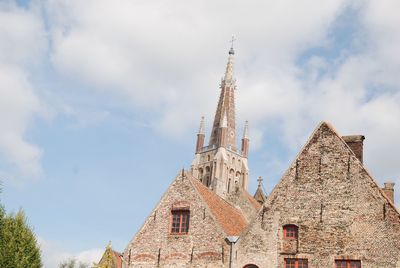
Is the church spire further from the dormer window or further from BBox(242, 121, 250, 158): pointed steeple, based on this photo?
the dormer window

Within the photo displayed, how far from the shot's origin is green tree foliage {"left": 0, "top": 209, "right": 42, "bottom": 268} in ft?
80.4

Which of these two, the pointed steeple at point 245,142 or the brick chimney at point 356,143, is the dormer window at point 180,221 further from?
the pointed steeple at point 245,142

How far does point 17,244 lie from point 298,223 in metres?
13.2

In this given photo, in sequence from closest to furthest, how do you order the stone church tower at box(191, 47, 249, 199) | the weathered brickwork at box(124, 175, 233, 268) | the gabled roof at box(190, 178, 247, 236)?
the weathered brickwork at box(124, 175, 233, 268)
the gabled roof at box(190, 178, 247, 236)
the stone church tower at box(191, 47, 249, 199)

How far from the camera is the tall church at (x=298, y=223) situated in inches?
819

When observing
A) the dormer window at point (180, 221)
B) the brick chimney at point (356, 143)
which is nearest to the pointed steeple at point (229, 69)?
the dormer window at point (180, 221)

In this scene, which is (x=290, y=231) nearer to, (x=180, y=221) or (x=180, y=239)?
(x=180, y=239)

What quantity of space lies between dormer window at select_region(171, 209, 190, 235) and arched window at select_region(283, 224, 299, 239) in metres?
4.51

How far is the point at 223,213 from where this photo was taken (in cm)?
2534

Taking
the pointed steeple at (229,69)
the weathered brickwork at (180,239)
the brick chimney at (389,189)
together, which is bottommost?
the weathered brickwork at (180,239)

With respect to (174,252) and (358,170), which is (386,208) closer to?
(358,170)

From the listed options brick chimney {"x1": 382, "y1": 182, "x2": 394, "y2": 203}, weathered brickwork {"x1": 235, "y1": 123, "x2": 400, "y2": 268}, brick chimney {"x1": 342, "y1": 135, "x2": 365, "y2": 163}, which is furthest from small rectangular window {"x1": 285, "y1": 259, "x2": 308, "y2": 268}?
brick chimney {"x1": 382, "y1": 182, "x2": 394, "y2": 203}

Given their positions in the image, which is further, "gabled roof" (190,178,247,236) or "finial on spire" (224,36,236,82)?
"finial on spire" (224,36,236,82)

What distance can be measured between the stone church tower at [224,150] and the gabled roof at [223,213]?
58.9 m
